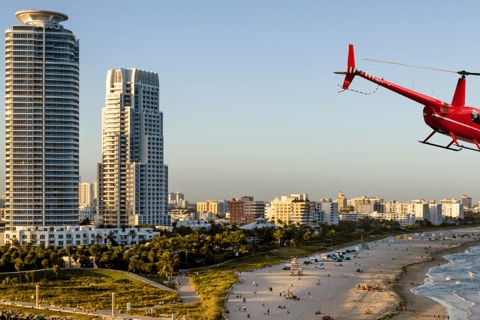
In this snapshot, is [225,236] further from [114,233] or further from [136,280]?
[136,280]

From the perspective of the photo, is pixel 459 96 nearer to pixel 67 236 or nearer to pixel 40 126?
pixel 67 236

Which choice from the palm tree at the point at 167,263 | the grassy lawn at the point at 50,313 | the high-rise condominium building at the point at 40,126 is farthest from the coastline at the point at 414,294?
the high-rise condominium building at the point at 40,126

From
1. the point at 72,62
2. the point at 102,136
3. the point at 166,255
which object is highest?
the point at 72,62

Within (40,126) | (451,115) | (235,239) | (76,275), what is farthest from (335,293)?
(40,126)

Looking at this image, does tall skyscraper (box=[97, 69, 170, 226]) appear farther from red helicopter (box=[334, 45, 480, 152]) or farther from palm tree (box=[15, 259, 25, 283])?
red helicopter (box=[334, 45, 480, 152])

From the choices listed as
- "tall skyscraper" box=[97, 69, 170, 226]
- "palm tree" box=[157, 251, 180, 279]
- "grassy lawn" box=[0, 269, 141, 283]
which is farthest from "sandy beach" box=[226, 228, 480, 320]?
"tall skyscraper" box=[97, 69, 170, 226]

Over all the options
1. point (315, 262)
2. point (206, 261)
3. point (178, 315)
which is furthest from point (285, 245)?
point (178, 315)

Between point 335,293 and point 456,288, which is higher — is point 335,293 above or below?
above

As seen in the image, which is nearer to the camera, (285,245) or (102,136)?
(285,245)
